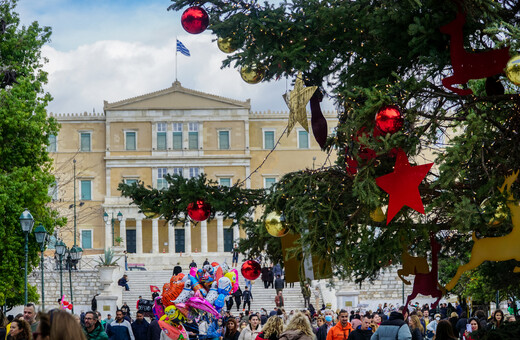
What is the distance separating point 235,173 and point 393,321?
48.1m

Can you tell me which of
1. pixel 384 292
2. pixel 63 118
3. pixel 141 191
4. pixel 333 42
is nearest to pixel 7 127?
pixel 141 191

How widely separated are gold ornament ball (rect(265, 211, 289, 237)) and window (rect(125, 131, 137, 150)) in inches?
1966

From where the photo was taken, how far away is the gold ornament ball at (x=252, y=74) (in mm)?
8297

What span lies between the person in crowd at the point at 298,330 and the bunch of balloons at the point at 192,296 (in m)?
3.53

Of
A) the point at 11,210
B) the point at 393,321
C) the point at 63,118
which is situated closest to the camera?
the point at 393,321

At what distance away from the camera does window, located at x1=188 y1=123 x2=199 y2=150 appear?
189 ft

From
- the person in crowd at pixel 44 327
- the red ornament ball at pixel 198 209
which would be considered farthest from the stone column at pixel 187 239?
the person in crowd at pixel 44 327

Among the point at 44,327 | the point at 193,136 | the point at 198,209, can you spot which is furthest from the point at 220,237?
the point at 44,327

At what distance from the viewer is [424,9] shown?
7199mm

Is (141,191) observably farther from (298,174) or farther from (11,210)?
(11,210)

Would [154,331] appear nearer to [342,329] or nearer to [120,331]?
[120,331]

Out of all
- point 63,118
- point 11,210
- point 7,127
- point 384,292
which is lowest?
point 384,292

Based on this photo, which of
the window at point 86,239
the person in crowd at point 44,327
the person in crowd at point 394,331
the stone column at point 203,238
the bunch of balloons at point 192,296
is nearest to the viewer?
the person in crowd at point 44,327

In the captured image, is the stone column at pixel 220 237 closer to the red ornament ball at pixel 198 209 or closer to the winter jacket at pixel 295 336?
the red ornament ball at pixel 198 209
